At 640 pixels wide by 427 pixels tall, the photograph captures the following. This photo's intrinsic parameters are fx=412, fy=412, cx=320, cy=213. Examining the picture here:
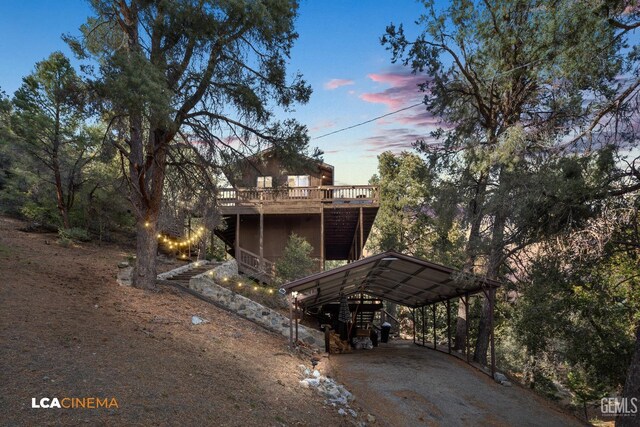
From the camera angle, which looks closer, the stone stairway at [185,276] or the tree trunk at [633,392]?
the tree trunk at [633,392]

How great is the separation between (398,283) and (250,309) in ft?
20.6

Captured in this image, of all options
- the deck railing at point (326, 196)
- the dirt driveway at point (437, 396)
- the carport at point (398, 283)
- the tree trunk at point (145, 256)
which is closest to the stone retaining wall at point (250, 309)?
the carport at point (398, 283)

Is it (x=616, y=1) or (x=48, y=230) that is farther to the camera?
(x=48, y=230)

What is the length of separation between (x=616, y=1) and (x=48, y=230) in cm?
2430

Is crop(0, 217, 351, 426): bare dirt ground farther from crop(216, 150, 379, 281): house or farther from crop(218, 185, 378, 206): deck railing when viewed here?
crop(218, 185, 378, 206): deck railing

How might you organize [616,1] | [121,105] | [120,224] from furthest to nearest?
[120,224], [121,105], [616,1]

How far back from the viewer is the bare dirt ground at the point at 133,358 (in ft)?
17.7

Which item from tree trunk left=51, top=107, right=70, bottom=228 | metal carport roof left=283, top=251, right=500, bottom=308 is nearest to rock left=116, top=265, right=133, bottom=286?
metal carport roof left=283, top=251, right=500, bottom=308

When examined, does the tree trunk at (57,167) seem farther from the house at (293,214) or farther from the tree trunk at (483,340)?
the tree trunk at (483,340)

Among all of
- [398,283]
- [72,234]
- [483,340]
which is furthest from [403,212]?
[72,234]

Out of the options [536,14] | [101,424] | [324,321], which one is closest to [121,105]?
[101,424]

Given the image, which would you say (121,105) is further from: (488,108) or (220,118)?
(488,108)

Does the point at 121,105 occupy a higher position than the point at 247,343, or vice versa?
the point at 121,105

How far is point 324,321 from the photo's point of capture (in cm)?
2356
